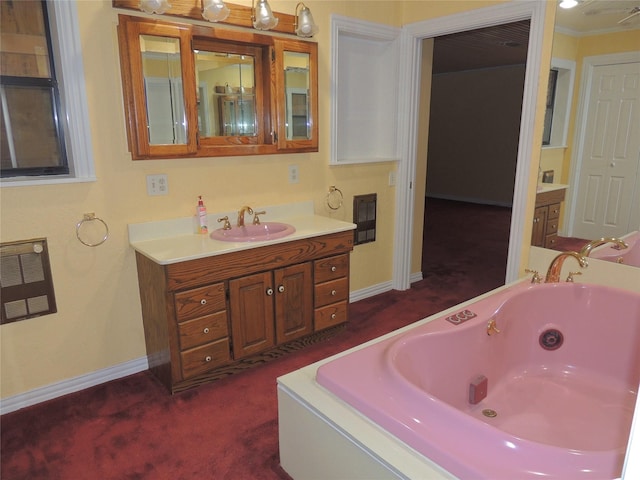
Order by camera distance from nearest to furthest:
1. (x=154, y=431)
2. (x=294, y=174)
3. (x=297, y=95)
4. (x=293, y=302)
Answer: (x=154, y=431) → (x=293, y=302) → (x=297, y=95) → (x=294, y=174)

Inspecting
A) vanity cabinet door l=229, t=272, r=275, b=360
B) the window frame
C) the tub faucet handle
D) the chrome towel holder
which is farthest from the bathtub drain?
the window frame

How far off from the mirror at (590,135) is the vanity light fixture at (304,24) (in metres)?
1.36

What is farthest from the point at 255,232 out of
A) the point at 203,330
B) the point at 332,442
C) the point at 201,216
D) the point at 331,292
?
the point at 332,442

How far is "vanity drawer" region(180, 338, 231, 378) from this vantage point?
2244mm

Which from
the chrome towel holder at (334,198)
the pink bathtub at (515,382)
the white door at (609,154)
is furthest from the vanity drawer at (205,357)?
the white door at (609,154)

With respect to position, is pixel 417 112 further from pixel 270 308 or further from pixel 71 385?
pixel 71 385

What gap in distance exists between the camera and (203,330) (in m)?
2.26

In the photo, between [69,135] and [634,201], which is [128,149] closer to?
[69,135]

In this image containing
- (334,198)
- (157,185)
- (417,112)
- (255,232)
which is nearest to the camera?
(157,185)

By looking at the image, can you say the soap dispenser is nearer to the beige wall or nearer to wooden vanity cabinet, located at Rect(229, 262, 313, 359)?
the beige wall

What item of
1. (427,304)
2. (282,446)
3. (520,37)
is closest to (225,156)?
(282,446)

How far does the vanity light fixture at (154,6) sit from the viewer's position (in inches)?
81.6

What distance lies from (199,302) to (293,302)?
580mm

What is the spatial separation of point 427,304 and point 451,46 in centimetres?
351
